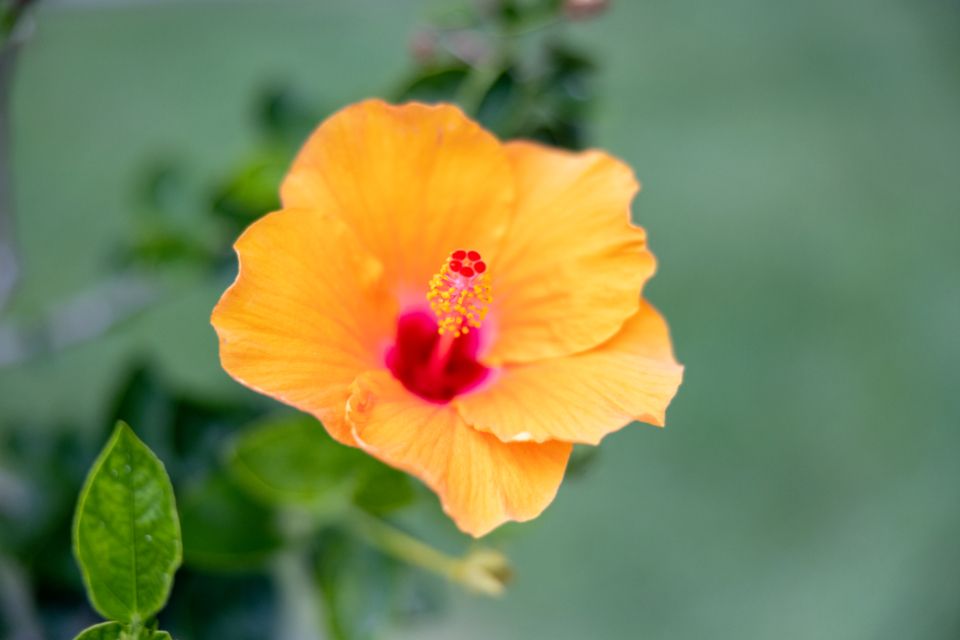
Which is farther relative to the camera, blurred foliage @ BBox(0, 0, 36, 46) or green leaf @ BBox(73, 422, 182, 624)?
blurred foliage @ BBox(0, 0, 36, 46)

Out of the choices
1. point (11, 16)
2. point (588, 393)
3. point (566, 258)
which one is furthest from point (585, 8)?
point (11, 16)

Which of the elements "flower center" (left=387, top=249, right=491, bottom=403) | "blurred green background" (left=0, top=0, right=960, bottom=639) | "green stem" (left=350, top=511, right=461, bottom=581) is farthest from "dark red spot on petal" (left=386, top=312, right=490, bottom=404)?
"blurred green background" (left=0, top=0, right=960, bottom=639)

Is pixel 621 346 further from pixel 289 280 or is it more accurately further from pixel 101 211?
pixel 101 211

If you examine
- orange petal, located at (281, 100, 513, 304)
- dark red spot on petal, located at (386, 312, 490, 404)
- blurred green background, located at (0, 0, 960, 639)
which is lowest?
blurred green background, located at (0, 0, 960, 639)

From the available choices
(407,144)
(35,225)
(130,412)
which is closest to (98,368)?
(35,225)

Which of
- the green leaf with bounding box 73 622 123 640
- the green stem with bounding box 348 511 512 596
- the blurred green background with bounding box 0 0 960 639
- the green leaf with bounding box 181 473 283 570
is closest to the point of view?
the green leaf with bounding box 73 622 123 640

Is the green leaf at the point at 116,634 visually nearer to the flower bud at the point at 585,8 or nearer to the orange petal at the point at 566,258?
the orange petal at the point at 566,258

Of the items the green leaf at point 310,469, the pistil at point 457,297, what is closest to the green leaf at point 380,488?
the green leaf at point 310,469

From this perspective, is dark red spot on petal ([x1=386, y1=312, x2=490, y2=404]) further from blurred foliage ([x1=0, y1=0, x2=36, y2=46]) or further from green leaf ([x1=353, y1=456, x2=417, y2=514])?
blurred foliage ([x1=0, y1=0, x2=36, y2=46])
